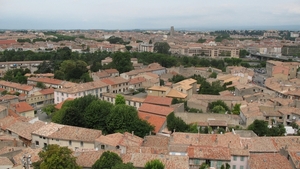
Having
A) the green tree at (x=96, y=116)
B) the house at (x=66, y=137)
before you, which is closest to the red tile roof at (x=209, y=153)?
the house at (x=66, y=137)

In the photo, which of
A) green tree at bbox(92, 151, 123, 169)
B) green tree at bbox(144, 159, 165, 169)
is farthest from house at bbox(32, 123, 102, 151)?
green tree at bbox(144, 159, 165, 169)

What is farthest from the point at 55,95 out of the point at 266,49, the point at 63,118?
the point at 266,49

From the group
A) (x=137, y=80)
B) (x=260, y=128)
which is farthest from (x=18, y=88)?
(x=260, y=128)

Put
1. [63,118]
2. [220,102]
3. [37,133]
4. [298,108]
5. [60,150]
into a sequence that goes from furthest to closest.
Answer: [220,102], [298,108], [63,118], [37,133], [60,150]

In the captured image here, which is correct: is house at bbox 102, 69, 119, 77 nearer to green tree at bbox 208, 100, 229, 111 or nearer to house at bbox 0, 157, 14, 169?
green tree at bbox 208, 100, 229, 111

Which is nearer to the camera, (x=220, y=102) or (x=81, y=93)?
(x=220, y=102)

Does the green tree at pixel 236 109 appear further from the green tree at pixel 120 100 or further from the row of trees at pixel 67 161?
the row of trees at pixel 67 161

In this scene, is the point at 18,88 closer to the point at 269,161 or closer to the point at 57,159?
the point at 57,159

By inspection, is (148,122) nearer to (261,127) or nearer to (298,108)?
(261,127)
